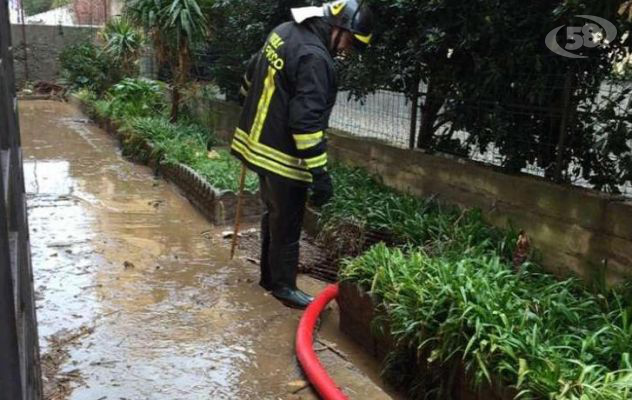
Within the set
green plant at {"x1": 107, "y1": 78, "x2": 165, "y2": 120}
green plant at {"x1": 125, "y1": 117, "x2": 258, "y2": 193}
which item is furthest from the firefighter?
green plant at {"x1": 107, "y1": 78, "x2": 165, "y2": 120}

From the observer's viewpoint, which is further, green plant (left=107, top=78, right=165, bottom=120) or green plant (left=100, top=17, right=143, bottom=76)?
green plant (left=100, top=17, right=143, bottom=76)

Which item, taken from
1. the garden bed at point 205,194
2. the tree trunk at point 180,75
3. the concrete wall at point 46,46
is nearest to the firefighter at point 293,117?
the garden bed at point 205,194

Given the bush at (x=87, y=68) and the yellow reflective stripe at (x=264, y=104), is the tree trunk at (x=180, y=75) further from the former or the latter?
the yellow reflective stripe at (x=264, y=104)

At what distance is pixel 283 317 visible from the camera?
14.1 feet

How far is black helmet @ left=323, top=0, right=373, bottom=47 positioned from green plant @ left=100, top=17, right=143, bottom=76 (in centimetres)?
868

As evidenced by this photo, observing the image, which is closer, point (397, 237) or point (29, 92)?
point (397, 237)

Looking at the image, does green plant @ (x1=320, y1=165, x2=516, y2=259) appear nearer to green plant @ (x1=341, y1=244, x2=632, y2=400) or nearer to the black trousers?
green plant @ (x1=341, y1=244, x2=632, y2=400)

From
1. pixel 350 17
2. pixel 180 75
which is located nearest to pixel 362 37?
pixel 350 17

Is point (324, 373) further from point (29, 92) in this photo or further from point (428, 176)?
point (29, 92)

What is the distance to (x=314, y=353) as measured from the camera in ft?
12.1

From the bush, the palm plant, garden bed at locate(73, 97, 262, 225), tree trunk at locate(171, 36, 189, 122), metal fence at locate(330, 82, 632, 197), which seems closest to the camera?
metal fence at locate(330, 82, 632, 197)

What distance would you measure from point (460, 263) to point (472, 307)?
0.60 metres

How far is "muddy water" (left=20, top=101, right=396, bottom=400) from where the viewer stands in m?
3.46

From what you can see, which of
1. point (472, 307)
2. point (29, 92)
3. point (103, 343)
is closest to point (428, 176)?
point (472, 307)
